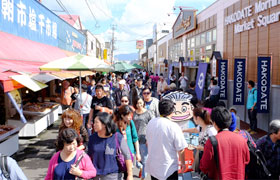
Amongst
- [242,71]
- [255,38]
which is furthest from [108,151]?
[255,38]

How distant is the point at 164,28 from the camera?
67.9 meters

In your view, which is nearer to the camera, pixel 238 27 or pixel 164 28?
pixel 238 27

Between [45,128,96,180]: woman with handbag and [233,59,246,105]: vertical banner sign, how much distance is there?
9.11 m

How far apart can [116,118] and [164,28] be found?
215ft

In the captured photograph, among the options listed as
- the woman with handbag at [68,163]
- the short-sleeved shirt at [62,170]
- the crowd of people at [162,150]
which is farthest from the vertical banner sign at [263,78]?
the short-sleeved shirt at [62,170]

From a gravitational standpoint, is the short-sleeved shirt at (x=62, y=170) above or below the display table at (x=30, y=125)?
→ above

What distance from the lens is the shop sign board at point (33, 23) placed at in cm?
987

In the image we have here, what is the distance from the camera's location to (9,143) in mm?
6805

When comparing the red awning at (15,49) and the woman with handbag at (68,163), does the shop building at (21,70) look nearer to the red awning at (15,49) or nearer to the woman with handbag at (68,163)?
the red awning at (15,49)

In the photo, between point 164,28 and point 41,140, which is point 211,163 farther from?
point 164,28

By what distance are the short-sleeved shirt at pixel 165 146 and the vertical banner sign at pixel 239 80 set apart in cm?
819

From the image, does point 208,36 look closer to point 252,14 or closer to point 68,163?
point 252,14

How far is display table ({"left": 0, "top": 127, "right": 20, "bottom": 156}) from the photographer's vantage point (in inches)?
255

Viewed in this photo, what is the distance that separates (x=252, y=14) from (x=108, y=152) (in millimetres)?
10007
